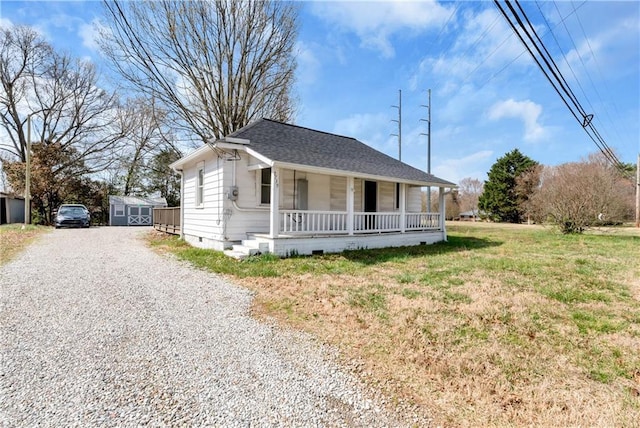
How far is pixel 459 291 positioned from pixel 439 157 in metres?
21.1

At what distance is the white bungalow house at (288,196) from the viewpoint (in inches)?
344

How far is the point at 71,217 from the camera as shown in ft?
61.0

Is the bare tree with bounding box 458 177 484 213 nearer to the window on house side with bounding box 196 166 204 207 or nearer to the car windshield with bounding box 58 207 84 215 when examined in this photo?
the window on house side with bounding box 196 166 204 207

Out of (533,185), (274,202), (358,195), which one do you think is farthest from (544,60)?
(533,185)

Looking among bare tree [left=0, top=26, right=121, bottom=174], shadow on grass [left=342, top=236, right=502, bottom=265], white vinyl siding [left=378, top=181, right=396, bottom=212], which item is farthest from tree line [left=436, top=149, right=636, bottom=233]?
bare tree [left=0, top=26, right=121, bottom=174]

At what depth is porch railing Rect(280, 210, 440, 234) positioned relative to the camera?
939 cm

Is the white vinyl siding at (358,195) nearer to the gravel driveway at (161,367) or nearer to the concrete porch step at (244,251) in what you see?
the concrete porch step at (244,251)

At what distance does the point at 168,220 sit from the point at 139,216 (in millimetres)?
13796

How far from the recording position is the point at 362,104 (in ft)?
50.4

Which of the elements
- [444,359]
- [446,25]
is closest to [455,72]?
[446,25]

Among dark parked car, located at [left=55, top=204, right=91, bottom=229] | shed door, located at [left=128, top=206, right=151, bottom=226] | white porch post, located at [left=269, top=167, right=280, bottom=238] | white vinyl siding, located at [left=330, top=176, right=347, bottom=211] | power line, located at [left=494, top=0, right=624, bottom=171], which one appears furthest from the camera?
shed door, located at [left=128, top=206, right=151, bottom=226]

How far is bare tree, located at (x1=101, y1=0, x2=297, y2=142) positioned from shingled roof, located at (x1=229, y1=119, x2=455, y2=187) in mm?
6006

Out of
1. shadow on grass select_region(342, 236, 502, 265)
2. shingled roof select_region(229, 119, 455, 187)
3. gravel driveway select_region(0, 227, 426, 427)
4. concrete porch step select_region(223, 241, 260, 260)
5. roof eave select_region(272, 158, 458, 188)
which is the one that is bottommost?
gravel driveway select_region(0, 227, 426, 427)

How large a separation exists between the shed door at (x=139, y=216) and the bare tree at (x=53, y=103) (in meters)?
5.80
